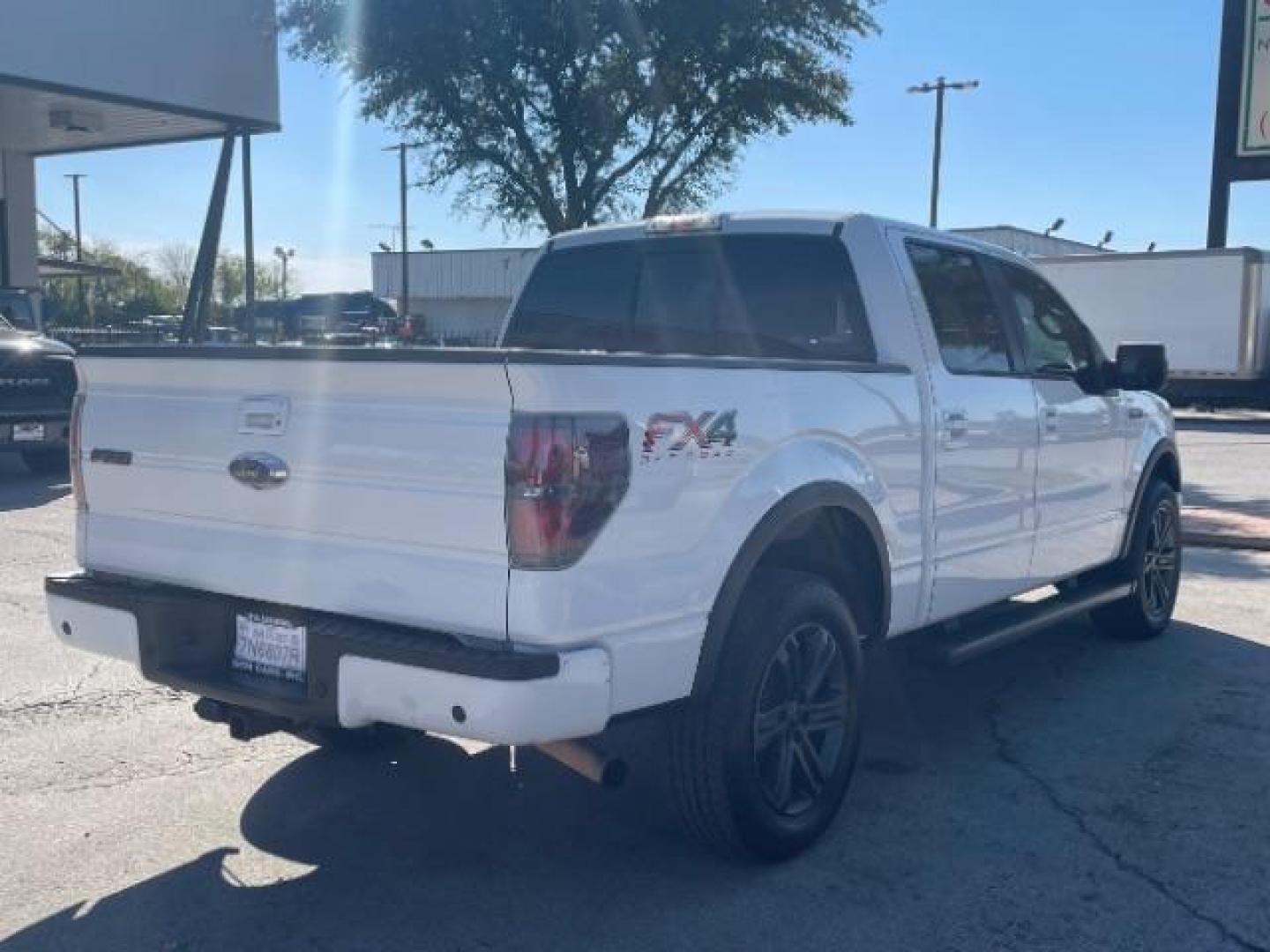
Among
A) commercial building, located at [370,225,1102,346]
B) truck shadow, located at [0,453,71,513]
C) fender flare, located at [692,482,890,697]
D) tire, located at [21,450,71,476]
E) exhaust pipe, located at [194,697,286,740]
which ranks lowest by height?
truck shadow, located at [0,453,71,513]

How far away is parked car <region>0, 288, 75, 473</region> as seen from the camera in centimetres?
1240

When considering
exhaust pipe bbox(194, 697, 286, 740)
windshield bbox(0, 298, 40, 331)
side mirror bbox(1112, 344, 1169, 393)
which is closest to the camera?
exhaust pipe bbox(194, 697, 286, 740)

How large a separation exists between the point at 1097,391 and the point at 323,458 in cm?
405

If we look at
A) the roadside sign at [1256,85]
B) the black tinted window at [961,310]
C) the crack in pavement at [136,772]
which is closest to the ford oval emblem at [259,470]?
the crack in pavement at [136,772]

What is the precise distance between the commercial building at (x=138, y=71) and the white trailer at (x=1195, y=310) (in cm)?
1626

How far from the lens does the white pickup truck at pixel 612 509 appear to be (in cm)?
322

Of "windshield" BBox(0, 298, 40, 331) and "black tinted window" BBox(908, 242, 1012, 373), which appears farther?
"windshield" BBox(0, 298, 40, 331)

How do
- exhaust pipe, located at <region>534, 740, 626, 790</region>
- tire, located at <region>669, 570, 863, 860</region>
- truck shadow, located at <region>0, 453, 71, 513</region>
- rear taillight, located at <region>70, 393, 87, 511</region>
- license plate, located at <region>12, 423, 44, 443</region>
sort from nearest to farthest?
1. exhaust pipe, located at <region>534, 740, 626, 790</region>
2. tire, located at <region>669, 570, 863, 860</region>
3. rear taillight, located at <region>70, 393, 87, 511</region>
4. truck shadow, located at <region>0, 453, 71, 513</region>
5. license plate, located at <region>12, 423, 44, 443</region>

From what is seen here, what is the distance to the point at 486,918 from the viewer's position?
3.63 m

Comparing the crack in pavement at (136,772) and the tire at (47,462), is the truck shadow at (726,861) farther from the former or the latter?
the tire at (47,462)

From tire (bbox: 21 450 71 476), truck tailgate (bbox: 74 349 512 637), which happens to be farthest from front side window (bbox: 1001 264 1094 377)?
tire (bbox: 21 450 71 476)

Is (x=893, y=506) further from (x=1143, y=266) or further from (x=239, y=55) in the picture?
(x=1143, y=266)

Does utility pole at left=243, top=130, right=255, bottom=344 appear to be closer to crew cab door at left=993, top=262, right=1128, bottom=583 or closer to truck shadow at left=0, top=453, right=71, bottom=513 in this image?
truck shadow at left=0, top=453, right=71, bottom=513

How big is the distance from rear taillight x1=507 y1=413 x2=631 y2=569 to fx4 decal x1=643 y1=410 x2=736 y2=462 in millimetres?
208
